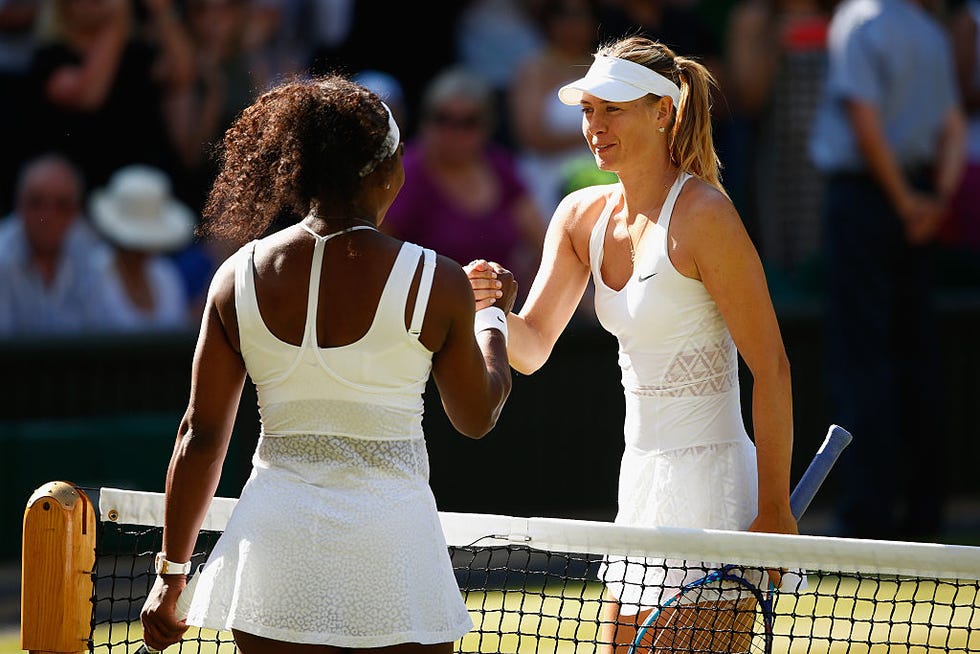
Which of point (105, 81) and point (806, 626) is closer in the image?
point (806, 626)

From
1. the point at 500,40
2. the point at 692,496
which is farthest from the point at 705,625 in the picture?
the point at 500,40

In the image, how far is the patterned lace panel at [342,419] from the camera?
308cm

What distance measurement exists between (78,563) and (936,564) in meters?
1.85

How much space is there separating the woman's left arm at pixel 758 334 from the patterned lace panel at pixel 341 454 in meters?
0.95

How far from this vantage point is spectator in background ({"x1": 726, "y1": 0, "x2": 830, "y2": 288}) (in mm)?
10758

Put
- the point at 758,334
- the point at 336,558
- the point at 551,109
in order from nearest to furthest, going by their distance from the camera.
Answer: the point at 336,558 < the point at 758,334 < the point at 551,109

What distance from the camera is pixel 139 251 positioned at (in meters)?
8.77

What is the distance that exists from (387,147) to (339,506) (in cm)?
69

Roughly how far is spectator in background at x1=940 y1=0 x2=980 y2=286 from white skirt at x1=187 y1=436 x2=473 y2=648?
872 cm

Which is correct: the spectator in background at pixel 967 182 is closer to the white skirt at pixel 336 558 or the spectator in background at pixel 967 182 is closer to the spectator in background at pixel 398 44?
the spectator in background at pixel 398 44

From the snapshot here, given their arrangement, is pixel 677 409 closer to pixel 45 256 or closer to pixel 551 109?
pixel 45 256

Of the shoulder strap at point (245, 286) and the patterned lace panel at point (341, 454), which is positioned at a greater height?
the shoulder strap at point (245, 286)

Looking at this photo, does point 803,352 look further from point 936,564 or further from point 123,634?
point 936,564

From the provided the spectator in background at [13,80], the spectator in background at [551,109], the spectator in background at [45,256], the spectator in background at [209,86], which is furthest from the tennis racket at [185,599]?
the spectator in background at [551,109]
